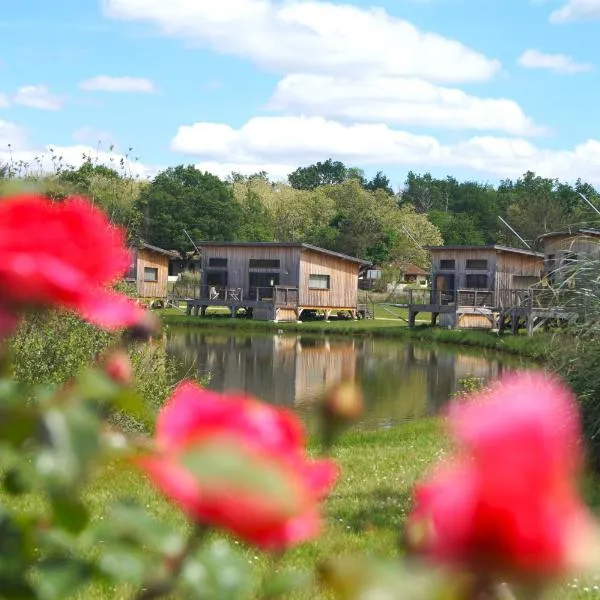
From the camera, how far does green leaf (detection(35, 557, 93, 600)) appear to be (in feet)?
2.75

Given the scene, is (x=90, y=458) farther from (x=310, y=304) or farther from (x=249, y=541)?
(x=310, y=304)

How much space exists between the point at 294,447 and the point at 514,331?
112ft

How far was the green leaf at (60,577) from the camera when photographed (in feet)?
2.75

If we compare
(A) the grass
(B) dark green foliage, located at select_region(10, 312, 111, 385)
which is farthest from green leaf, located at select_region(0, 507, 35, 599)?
(B) dark green foliage, located at select_region(10, 312, 111, 385)

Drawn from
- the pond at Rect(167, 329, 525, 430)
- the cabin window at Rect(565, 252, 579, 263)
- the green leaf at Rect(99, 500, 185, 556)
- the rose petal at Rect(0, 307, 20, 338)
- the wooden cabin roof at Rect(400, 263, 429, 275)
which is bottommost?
the pond at Rect(167, 329, 525, 430)

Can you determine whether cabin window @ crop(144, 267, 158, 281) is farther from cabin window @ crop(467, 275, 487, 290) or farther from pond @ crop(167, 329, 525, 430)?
cabin window @ crop(467, 275, 487, 290)

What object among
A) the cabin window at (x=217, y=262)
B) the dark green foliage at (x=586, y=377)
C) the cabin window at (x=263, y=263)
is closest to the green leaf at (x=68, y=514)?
the dark green foliage at (x=586, y=377)

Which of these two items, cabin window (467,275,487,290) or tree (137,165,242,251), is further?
tree (137,165,242,251)

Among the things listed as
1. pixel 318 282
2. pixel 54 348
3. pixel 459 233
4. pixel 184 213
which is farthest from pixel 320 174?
pixel 54 348

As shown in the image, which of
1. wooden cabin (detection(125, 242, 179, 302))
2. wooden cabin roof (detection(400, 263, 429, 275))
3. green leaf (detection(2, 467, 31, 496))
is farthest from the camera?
wooden cabin roof (detection(400, 263, 429, 275))

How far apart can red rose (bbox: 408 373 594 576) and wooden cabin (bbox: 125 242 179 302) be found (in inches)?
1659

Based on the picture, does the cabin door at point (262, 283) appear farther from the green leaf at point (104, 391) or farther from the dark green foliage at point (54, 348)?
the green leaf at point (104, 391)

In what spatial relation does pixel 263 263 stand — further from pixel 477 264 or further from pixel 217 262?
pixel 477 264

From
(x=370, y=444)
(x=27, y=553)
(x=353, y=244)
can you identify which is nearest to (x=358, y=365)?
(x=370, y=444)
